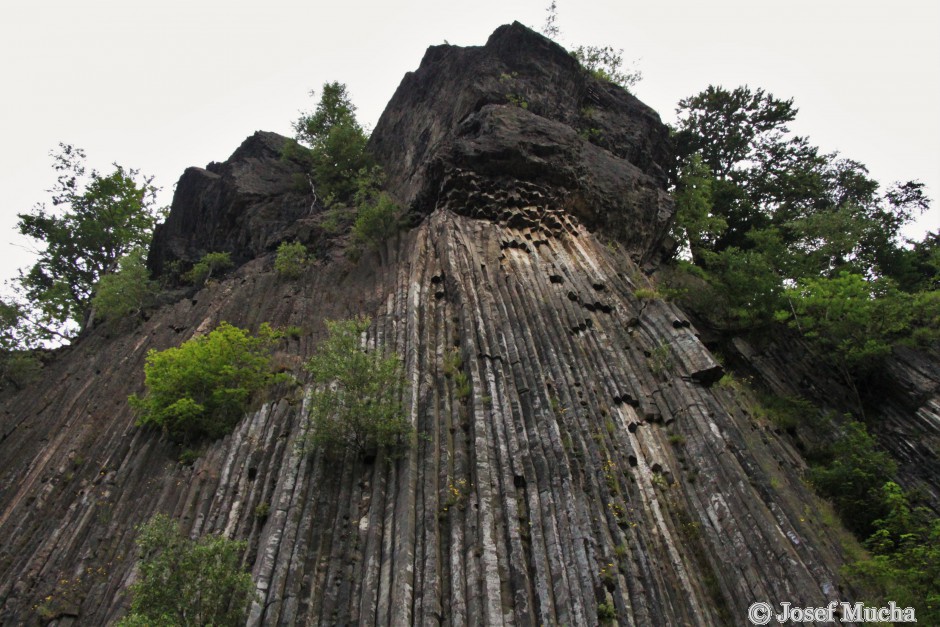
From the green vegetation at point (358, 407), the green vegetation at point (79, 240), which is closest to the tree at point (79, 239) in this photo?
the green vegetation at point (79, 240)

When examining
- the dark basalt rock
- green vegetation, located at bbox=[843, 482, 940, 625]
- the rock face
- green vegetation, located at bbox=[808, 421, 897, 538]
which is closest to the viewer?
green vegetation, located at bbox=[843, 482, 940, 625]

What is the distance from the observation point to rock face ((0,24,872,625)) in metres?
8.45

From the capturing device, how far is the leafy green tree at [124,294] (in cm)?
2181

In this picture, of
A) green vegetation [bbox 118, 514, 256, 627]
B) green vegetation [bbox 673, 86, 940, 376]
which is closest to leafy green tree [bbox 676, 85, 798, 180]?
green vegetation [bbox 673, 86, 940, 376]

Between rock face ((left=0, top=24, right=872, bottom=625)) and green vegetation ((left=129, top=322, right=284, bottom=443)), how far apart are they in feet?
2.12

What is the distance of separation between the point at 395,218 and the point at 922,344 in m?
15.3

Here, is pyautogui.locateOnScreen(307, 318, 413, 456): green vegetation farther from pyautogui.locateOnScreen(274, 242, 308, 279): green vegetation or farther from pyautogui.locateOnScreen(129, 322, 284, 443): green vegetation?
pyautogui.locateOnScreen(274, 242, 308, 279): green vegetation

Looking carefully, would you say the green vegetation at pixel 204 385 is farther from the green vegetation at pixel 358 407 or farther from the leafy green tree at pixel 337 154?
the leafy green tree at pixel 337 154

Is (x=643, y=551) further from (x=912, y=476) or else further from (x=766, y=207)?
(x=766, y=207)

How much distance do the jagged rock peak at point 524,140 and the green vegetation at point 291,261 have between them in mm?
4036

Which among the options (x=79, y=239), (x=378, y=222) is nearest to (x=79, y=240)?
(x=79, y=239)

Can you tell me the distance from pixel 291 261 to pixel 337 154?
25.0 ft

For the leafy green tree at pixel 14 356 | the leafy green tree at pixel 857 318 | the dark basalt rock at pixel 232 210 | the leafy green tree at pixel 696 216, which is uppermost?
the dark basalt rock at pixel 232 210

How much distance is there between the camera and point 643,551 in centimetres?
893
